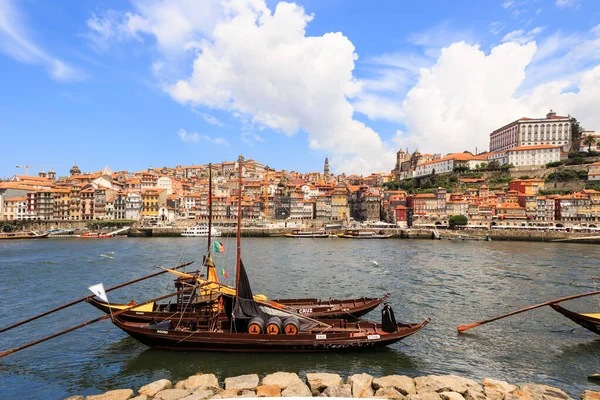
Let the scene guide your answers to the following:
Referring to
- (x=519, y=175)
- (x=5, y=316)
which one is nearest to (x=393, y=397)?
(x=5, y=316)

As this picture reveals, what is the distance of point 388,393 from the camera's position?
9.52 m

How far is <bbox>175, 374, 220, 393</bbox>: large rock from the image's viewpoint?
9.91 m

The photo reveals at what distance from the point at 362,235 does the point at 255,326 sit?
58448 millimetres

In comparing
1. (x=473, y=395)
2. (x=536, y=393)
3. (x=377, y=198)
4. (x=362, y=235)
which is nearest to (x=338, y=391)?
(x=473, y=395)

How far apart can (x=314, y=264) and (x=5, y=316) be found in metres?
22.7

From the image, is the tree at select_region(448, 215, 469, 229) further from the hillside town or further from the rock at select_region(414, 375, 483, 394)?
the rock at select_region(414, 375, 483, 394)

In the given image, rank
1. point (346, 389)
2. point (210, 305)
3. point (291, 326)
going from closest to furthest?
point (346, 389), point (291, 326), point (210, 305)

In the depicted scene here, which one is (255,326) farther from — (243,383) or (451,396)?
(451,396)

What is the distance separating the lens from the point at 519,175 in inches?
3792

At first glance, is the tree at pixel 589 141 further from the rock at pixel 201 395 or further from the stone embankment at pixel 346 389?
the rock at pixel 201 395

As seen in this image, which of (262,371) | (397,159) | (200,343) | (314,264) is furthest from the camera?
(397,159)

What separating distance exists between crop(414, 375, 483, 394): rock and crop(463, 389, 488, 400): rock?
12cm

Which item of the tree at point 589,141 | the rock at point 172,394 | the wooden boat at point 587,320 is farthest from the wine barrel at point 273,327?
the tree at point 589,141

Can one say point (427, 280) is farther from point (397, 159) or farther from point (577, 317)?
point (397, 159)
